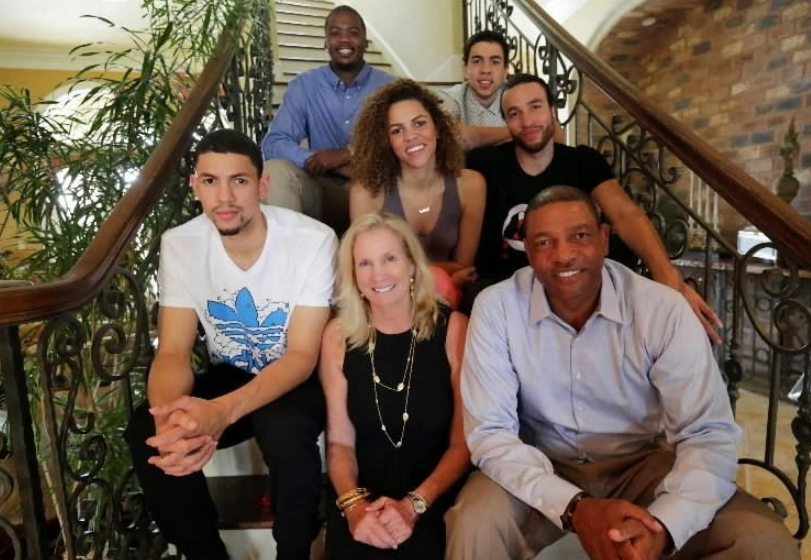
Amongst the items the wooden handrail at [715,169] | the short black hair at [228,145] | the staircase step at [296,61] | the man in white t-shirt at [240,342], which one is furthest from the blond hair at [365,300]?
the staircase step at [296,61]

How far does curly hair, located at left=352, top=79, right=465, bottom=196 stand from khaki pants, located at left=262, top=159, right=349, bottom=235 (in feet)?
0.92

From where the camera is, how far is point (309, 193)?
226cm

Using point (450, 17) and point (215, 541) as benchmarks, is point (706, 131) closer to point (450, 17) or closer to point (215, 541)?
point (450, 17)

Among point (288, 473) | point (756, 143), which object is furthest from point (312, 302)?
point (756, 143)

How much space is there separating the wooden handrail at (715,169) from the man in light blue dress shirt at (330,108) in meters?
1.03

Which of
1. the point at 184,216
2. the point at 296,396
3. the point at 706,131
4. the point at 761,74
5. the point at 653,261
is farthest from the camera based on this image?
the point at 706,131

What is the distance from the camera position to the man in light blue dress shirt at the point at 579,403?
4.06 feet

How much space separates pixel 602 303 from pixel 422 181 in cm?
83

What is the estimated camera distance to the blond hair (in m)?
1.55

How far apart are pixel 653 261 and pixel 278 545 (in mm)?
1264

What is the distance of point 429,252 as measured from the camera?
6.66 ft

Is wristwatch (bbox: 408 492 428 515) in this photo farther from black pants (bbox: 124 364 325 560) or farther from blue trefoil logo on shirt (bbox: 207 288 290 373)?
blue trefoil logo on shirt (bbox: 207 288 290 373)

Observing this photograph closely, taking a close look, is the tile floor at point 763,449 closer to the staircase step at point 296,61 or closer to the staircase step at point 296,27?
the staircase step at point 296,61

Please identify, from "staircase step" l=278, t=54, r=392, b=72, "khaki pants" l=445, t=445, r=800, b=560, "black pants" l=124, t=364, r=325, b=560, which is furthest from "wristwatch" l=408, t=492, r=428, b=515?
"staircase step" l=278, t=54, r=392, b=72
